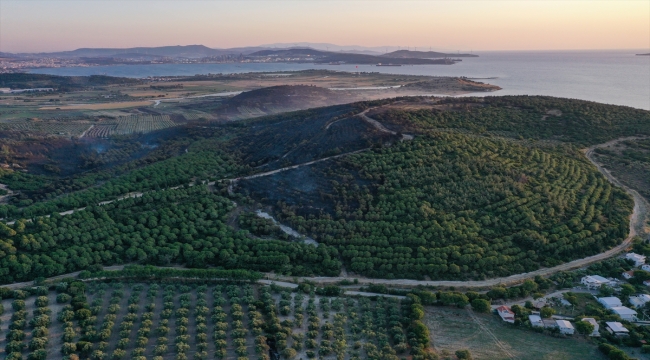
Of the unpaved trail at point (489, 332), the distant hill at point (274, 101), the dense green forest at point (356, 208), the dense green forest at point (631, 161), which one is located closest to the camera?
the unpaved trail at point (489, 332)

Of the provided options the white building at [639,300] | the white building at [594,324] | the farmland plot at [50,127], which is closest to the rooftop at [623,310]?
the white building at [639,300]

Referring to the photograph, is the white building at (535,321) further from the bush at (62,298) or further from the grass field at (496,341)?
the bush at (62,298)

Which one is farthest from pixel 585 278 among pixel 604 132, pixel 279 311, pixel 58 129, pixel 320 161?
pixel 58 129

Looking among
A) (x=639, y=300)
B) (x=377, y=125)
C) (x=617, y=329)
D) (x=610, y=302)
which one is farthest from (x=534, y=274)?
(x=377, y=125)

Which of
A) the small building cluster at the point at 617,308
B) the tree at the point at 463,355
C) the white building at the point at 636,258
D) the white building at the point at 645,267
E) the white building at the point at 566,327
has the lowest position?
the tree at the point at 463,355

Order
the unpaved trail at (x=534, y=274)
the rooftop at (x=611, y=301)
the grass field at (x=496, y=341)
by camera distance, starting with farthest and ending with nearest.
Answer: the unpaved trail at (x=534, y=274) < the rooftop at (x=611, y=301) < the grass field at (x=496, y=341)

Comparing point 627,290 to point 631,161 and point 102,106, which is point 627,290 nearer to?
point 631,161

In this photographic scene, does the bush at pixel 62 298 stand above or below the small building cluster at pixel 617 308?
above
